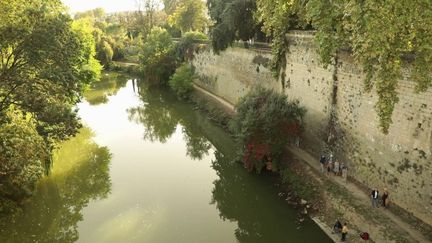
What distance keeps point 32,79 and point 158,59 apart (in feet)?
86.2

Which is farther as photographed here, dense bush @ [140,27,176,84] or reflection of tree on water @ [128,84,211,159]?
dense bush @ [140,27,176,84]

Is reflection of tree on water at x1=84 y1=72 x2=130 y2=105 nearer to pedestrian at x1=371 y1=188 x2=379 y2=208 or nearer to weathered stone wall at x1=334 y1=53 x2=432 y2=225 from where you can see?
weathered stone wall at x1=334 y1=53 x2=432 y2=225

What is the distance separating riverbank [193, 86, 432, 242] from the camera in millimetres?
11617

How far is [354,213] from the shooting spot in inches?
510

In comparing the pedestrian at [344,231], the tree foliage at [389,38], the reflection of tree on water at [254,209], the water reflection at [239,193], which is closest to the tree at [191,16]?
the water reflection at [239,193]

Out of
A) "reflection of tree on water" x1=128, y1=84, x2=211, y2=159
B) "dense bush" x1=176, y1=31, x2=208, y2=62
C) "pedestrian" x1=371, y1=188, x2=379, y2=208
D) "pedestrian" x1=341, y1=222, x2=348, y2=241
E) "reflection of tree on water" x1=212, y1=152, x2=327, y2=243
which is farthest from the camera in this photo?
"dense bush" x1=176, y1=31, x2=208, y2=62

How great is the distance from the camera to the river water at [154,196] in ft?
45.6

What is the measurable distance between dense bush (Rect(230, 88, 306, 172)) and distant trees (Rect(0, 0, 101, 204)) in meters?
6.87

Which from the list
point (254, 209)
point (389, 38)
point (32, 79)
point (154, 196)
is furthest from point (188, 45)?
point (389, 38)

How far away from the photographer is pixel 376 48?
34.0 ft

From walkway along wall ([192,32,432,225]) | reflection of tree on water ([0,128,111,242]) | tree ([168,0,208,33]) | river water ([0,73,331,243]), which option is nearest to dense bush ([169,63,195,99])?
river water ([0,73,331,243])

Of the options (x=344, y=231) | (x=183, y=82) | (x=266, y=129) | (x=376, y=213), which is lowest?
(x=344, y=231)

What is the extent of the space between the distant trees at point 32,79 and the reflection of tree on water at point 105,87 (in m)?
21.9

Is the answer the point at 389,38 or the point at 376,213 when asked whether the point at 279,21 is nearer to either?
the point at 389,38
